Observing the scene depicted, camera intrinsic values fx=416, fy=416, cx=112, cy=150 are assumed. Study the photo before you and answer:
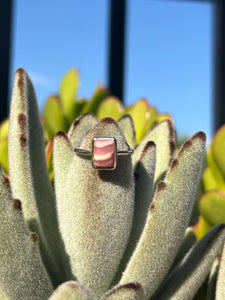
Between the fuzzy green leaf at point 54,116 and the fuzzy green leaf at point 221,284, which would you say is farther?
the fuzzy green leaf at point 54,116

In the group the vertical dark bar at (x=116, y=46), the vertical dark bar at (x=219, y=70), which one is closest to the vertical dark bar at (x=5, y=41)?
the vertical dark bar at (x=116, y=46)

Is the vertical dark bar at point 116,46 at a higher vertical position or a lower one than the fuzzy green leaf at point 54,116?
lower

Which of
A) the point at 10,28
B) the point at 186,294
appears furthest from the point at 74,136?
the point at 10,28

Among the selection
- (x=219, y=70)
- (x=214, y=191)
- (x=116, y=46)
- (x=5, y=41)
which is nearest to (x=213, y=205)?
(x=214, y=191)

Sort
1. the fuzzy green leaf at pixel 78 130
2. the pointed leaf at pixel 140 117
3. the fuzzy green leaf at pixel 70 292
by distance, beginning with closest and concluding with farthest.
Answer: the fuzzy green leaf at pixel 70 292, the fuzzy green leaf at pixel 78 130, the pointed leaf at pixel 140 117

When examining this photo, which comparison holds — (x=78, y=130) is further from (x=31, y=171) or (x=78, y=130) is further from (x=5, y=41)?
(x=5, y=41)

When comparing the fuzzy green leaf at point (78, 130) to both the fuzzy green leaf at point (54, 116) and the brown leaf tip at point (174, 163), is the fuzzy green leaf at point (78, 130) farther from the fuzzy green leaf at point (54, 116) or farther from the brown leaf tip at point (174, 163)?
the fuzzy green leaf at point (54, 116)

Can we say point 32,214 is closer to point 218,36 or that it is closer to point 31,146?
point 31,146
